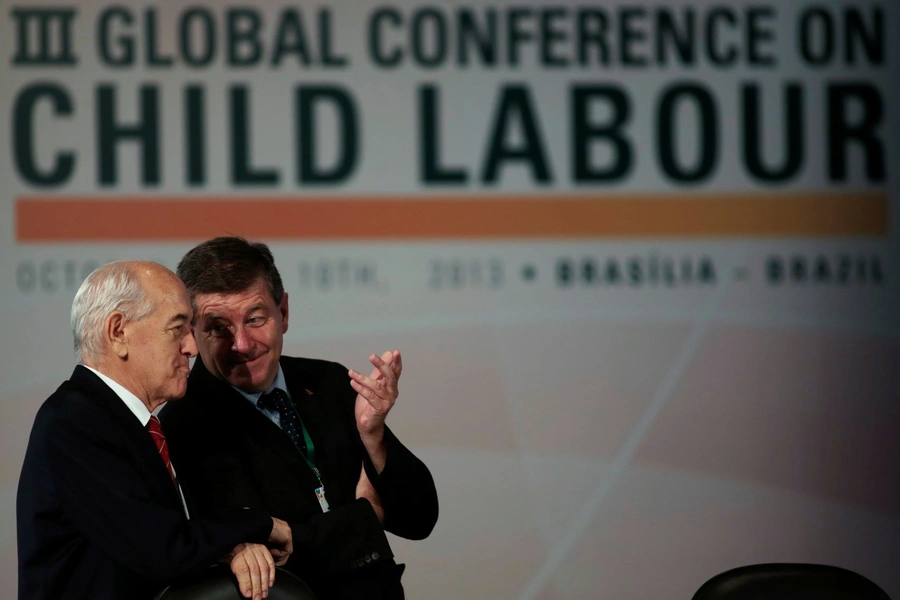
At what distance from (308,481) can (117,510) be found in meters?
0.57

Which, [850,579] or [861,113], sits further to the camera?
[861,113]

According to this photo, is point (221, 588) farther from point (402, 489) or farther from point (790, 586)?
point (790, 586)

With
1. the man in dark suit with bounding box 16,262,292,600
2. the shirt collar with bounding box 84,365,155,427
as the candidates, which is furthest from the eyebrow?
the shirt collar with bounding box 84,365,155,427

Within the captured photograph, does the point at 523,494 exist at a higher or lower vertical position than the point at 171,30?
lower

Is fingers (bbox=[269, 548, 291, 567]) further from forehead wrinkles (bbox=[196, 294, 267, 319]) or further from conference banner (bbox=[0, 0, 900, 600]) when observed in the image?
conference banner (bbox=[0, 0, 900, 600])

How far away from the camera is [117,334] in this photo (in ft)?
7.38

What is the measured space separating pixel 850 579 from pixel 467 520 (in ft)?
7.06

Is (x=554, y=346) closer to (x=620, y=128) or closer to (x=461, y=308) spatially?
(x=461, y=308)

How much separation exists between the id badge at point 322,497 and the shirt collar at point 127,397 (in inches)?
18.9

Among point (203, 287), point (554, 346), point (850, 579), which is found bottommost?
point (850, 579)

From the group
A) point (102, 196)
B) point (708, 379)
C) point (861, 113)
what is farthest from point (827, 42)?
point (102, 196)

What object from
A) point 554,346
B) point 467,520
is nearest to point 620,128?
point 554,346

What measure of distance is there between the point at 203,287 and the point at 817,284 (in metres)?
2.98

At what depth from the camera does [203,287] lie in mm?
2545
